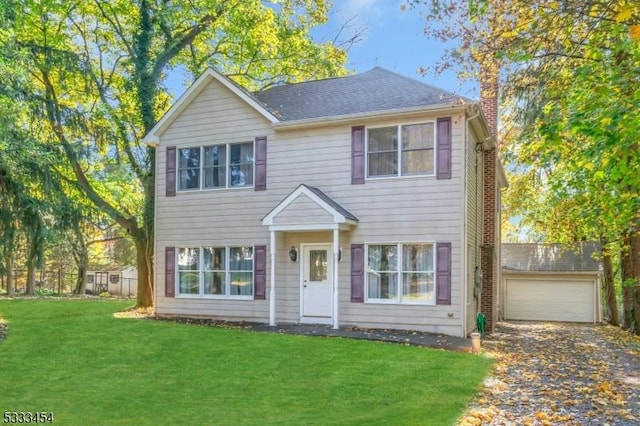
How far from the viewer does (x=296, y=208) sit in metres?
12.3

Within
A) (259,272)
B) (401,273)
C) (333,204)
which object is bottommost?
(259,272)

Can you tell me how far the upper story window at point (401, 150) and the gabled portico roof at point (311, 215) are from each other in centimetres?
124

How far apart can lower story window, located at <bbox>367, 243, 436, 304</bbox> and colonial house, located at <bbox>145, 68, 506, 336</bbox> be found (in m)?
0.02

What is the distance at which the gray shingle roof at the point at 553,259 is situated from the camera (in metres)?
19.4

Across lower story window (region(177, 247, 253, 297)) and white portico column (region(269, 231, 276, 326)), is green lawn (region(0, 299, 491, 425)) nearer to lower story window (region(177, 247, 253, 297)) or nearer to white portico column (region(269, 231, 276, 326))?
white portico column (region(269, 231, 276, 326))

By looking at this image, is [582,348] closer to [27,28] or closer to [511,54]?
[511,54]

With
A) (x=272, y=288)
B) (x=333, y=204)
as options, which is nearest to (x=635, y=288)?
(x=333, y=204)

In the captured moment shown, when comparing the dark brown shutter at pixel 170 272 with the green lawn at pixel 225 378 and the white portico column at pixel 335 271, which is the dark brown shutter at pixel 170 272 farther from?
the white portico column at pixel 335 271

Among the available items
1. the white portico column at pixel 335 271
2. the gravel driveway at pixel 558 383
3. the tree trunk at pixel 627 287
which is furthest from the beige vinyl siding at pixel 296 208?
the tree trunk at pixel 627 287

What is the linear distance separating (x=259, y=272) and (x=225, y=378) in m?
5.84

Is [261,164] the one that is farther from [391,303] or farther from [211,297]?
[391,303]

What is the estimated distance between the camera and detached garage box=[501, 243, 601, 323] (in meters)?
19.2

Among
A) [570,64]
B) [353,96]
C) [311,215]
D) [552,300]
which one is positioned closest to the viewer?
[570,64]

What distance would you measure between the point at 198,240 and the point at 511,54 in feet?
32.4
